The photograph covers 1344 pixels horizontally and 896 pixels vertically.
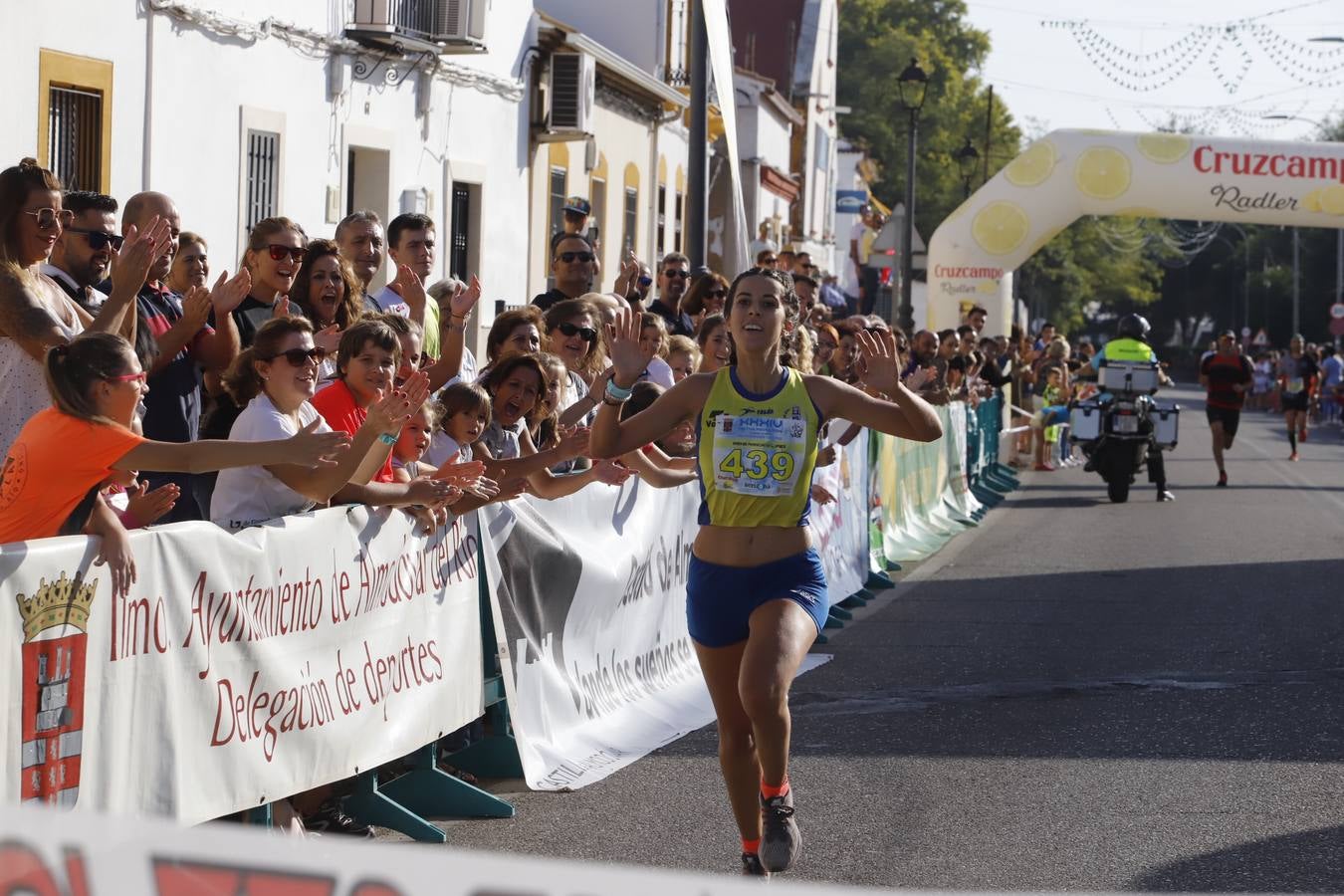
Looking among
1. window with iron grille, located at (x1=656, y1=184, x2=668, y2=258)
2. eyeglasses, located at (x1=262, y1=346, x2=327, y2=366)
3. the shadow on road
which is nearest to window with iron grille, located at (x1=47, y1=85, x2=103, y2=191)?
eyeglasses, located at (x1=262, y1=346, x2=327, y2=366)

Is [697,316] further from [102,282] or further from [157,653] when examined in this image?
[157,653]

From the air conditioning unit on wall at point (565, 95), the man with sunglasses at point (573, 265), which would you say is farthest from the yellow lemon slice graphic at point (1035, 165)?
the man with sunglasses at point (573, 265)

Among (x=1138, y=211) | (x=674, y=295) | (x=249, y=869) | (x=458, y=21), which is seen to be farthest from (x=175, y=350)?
(x=1138, y=211)

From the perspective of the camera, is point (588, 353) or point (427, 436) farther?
point (588, 353)

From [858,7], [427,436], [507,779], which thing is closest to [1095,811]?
[507,779]

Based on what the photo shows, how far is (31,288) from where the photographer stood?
6.52 m

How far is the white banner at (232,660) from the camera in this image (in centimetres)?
475

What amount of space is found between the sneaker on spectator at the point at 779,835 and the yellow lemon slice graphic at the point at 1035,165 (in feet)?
79.2

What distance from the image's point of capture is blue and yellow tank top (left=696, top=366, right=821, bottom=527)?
6.23 metres

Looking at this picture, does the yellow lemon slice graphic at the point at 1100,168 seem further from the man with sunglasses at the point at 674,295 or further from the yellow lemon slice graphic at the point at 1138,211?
the man with sunglasses at the point at 674,295

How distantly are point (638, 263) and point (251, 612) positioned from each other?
702 cm

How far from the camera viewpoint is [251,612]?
5727 millimetres

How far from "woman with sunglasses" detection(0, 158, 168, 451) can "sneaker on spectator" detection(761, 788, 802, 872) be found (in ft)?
8.46

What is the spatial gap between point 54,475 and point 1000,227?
2522cm
